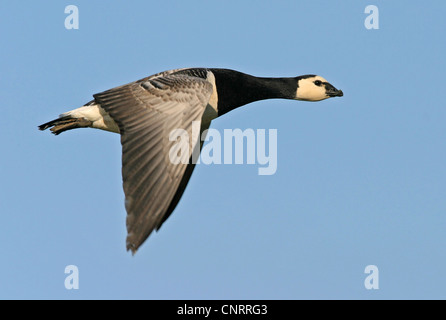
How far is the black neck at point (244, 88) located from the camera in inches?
440

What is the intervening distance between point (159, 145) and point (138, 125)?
0.51 metres

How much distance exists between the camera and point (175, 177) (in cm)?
816

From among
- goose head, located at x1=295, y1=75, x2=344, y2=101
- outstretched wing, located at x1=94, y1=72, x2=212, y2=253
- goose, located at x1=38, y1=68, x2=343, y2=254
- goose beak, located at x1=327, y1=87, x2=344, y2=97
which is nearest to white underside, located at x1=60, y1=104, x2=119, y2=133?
goose, located at x1=38, y1=68, x2=343, y2=254

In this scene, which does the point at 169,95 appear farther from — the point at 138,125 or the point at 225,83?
the point at 225,83

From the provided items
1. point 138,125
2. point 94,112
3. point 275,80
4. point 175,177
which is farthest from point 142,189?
point 275,80

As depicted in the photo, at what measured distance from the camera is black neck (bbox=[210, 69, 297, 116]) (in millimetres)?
11180

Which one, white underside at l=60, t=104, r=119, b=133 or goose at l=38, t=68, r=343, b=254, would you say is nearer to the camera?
goose at l=38, t=68, r=343, b=254

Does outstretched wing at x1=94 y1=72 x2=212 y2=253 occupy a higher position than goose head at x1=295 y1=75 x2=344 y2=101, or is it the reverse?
goose head at x1=295 y1=75 x2=344 y2=101

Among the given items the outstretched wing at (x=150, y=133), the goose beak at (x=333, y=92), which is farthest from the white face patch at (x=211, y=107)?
the goose beak at (x=333, y=92)

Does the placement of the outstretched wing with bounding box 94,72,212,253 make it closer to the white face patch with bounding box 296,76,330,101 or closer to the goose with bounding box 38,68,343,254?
the goose with bounding box 38,68,343,254

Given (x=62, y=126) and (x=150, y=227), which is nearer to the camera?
(x=150, y=227)

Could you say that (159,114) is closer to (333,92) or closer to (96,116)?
(96,116)

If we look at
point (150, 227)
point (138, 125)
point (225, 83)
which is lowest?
point (150, 227)

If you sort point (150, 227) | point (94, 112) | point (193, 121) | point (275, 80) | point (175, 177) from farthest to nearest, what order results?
point (275, 80) → point (94, 112) → point (193, 121) → point (175, 177) → point (150, 227)
